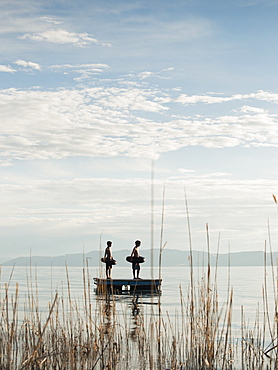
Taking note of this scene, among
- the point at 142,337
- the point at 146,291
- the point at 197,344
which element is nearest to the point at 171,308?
→ the point at 146,291

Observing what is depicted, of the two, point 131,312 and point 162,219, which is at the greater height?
point 162,219

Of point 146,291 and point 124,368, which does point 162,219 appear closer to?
point 124,368

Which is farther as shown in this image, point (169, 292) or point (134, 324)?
point (169, 292)

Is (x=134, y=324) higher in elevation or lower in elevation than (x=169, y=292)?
higher

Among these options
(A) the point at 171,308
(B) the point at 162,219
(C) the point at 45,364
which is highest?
(B) the point at 162,219

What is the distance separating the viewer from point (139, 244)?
16.5m

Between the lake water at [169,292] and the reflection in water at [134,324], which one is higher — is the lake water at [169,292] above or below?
below

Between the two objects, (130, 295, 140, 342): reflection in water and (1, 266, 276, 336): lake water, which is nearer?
(130, 295, 140, 342): reflection in water

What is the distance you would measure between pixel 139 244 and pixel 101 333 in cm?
1139

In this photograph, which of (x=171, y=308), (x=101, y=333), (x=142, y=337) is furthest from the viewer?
(x=171, y=308)

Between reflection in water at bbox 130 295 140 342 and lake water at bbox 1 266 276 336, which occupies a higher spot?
reflection in water at bbox 130 295 140 342

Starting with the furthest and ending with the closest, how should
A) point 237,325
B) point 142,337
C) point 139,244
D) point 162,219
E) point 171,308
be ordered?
point 139,244
point 171,308
point 237,325
point 142,337
point 162,219

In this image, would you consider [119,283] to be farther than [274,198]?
Yes

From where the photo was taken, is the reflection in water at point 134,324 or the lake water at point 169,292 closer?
the reflection in water at point 134,324
